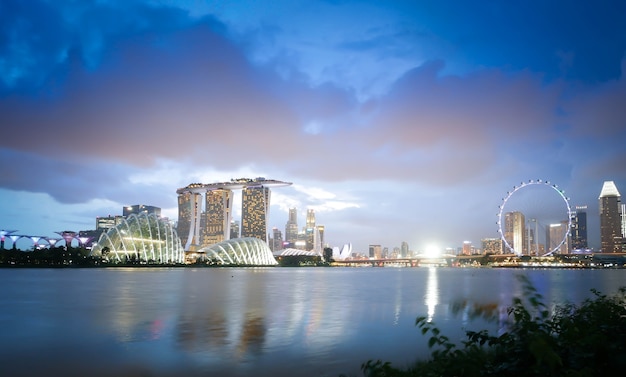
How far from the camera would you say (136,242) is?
151250 mm

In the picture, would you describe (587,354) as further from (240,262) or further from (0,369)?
(240,262)

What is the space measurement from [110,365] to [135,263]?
5420 inches

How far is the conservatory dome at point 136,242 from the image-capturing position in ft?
488

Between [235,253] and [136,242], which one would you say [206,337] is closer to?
[136,242]

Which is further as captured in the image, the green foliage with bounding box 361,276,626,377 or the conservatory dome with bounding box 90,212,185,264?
the conservatory dome with bounding box 90,212,185,264

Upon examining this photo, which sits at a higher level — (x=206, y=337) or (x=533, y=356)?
(x=533, y=356)

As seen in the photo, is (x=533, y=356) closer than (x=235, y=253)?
Yes

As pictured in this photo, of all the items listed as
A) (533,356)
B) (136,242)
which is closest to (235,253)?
(136,242)

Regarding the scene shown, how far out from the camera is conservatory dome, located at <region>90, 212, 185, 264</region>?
14875 cm

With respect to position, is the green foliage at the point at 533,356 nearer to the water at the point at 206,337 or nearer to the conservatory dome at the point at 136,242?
the water at the point at 206,337

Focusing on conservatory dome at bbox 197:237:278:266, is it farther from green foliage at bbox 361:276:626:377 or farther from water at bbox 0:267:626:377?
green foliage at bbox 361:276:626:377

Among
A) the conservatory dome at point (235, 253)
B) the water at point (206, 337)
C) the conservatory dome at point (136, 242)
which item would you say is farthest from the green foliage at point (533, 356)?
the conservatory dome at point (235, 253)

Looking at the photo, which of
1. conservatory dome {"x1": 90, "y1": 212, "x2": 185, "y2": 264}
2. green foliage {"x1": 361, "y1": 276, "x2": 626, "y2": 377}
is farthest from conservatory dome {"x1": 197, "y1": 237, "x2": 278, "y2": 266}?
green foliage {"x1": 361, "y1": 276, "x2": 626, "y2": 377}

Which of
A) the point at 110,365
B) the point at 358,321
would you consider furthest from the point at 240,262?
the point at 110,365
